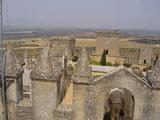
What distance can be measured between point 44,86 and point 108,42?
31.3 m

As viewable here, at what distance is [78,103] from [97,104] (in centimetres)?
91

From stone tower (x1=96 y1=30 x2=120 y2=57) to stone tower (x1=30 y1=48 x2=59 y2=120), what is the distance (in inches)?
1203

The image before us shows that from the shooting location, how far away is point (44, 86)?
1380 cm

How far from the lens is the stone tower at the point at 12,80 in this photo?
1412 cm

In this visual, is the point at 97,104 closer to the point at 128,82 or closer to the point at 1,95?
the point at 128,82

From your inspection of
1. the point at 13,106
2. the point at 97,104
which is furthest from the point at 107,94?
the point at 13,106

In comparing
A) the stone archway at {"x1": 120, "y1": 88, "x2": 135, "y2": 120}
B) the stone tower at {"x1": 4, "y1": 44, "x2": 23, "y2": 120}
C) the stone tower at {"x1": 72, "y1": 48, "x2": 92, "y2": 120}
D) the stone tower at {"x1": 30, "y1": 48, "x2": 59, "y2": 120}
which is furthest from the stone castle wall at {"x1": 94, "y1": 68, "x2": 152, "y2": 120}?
the stone tower at {"x1": 4, "y1": 44, "x2": 23, "y2": 120}

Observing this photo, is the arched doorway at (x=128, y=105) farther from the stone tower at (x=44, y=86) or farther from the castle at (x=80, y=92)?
the stone tower at (x=44, y=86)

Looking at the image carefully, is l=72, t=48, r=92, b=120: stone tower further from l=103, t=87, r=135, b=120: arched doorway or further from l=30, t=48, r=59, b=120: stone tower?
l=103, t=87, r=135, b=120: arched doorway

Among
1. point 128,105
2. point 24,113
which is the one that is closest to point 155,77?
point 128,105

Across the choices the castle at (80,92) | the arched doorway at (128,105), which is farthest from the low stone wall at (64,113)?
the arched doorway at (128,105)

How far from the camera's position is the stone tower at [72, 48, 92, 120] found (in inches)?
527

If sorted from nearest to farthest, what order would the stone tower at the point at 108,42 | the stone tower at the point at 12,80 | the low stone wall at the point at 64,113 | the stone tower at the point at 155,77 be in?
the stone tower at the point at 155,77 → the low stone wall at the point at 64,113 → the stone tower at the point at 12,80 → the stone tower at the point at 108,42

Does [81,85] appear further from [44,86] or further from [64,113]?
[44,86]
